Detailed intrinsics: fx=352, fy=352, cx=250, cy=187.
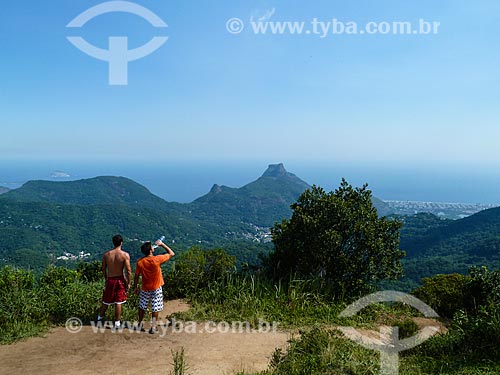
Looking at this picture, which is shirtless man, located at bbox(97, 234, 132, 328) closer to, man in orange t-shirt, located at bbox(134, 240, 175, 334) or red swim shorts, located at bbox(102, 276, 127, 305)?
red swim shorts, located at bbox(102, 276, 127, 305)

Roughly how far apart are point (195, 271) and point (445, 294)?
18.6 feet

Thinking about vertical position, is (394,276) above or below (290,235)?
below

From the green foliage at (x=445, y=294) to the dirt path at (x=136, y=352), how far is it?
162 inches

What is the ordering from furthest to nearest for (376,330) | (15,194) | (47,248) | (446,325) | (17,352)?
(15,194) → (47,248) → (446,325) → (376,330) → (17,352)

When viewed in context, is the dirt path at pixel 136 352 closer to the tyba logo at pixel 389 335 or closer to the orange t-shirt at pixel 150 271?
the orange t-shirt at pixel 150 271

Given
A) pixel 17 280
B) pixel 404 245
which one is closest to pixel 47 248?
pixel 404 245

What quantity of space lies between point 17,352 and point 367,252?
267 inches

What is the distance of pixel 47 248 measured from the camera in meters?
85.5

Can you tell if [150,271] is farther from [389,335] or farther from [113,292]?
[389,335]

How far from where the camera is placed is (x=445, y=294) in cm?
795

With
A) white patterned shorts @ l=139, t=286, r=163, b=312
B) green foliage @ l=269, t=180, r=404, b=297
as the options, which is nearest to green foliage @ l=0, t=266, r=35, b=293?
white patterned shorts @ l=139, t=286, r=163, b=312

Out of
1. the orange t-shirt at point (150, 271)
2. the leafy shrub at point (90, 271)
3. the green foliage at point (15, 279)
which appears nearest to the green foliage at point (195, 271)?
the orange t-shirt at point (150, 271)

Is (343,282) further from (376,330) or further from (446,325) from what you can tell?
(446,325)

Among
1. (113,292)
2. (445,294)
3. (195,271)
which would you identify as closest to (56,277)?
(113,292)
